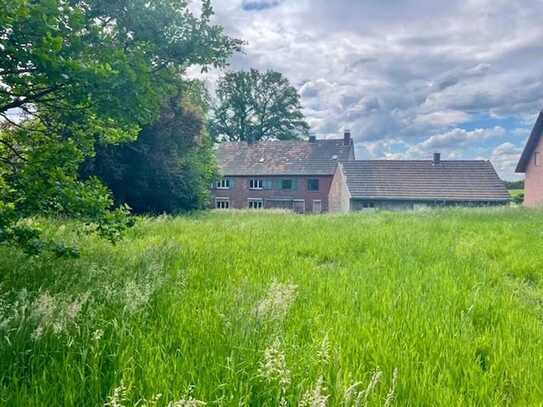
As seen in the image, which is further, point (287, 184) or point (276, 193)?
point (276, 193)

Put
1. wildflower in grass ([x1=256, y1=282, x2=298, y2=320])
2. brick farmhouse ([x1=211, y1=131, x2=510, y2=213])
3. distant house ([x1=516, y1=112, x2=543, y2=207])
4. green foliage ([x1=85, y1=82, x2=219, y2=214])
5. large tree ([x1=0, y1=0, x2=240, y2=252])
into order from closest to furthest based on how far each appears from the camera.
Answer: wildflower in grass ([x1=256, y1=282, x2=298, y2=320]), large tree ([x1=0, y1=0, x2=240, y2=252]), green foliage ([x1=85, y1=82, x2=219, y2=214]), distant house ([x1=516, y1=112, x2=543, y2=207]), brick farmhouse ([x1=211, y1=131, x2=510, y2=213])

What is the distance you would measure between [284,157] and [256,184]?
5934 millimetres

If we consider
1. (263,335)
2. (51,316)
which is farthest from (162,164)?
(263,335)

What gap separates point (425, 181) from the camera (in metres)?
43.3

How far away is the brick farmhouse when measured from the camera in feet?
138

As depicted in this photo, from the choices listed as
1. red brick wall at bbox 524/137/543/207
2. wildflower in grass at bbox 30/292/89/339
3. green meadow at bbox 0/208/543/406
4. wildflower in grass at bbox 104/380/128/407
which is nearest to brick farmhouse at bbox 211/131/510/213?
red brick wall at bbox 524/137/543/207

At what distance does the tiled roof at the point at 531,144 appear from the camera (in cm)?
3341

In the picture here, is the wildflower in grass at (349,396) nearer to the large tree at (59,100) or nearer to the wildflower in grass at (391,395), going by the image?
the wildflower in grass at (391,395)

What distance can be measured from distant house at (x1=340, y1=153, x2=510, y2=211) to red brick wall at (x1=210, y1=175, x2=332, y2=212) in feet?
22.8

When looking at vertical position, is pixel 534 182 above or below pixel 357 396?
above

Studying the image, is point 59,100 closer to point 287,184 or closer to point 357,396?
point 357,396

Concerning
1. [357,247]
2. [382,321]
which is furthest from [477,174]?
[382,321]

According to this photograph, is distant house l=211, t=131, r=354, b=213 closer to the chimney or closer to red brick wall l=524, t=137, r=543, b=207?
the chimney

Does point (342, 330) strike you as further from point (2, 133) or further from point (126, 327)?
point (2, 133)
